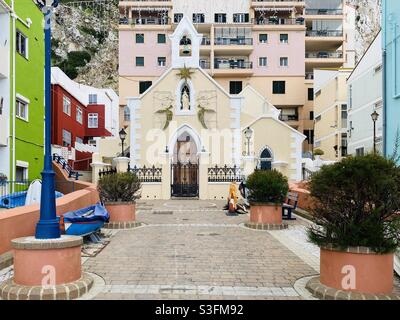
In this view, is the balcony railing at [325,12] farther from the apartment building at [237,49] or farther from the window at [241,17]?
the window at [241,17]

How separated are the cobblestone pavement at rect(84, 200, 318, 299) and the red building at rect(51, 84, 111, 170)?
72.5 feet

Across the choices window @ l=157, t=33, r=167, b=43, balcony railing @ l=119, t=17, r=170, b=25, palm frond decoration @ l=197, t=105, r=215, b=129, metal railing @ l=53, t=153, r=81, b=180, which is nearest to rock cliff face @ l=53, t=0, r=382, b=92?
balcony railing @ l=119, t=17, r=170, b=25

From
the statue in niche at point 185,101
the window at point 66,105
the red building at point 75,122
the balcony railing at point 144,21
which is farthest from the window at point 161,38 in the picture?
the statue in niche at point 185,101

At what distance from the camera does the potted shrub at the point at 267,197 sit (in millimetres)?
13211

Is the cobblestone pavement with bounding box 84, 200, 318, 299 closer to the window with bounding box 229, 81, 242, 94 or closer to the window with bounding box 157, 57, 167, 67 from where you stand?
the window with bounding box 229, 81, 242, 94

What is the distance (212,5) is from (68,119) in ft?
80.5

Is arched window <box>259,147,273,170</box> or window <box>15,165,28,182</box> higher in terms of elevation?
arched window <box>259,147,273,170</box>

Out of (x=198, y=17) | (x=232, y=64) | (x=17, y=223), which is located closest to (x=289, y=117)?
(x=232, y=64)

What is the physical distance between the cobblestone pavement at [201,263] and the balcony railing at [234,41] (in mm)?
38609

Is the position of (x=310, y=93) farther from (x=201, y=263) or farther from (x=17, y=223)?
(x=17, y=223)

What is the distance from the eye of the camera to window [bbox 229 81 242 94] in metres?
50.0

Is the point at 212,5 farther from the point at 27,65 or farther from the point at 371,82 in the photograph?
the point at 27,65

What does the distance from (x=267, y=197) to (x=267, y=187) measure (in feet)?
1.12

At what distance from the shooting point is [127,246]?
10094 millimetres
